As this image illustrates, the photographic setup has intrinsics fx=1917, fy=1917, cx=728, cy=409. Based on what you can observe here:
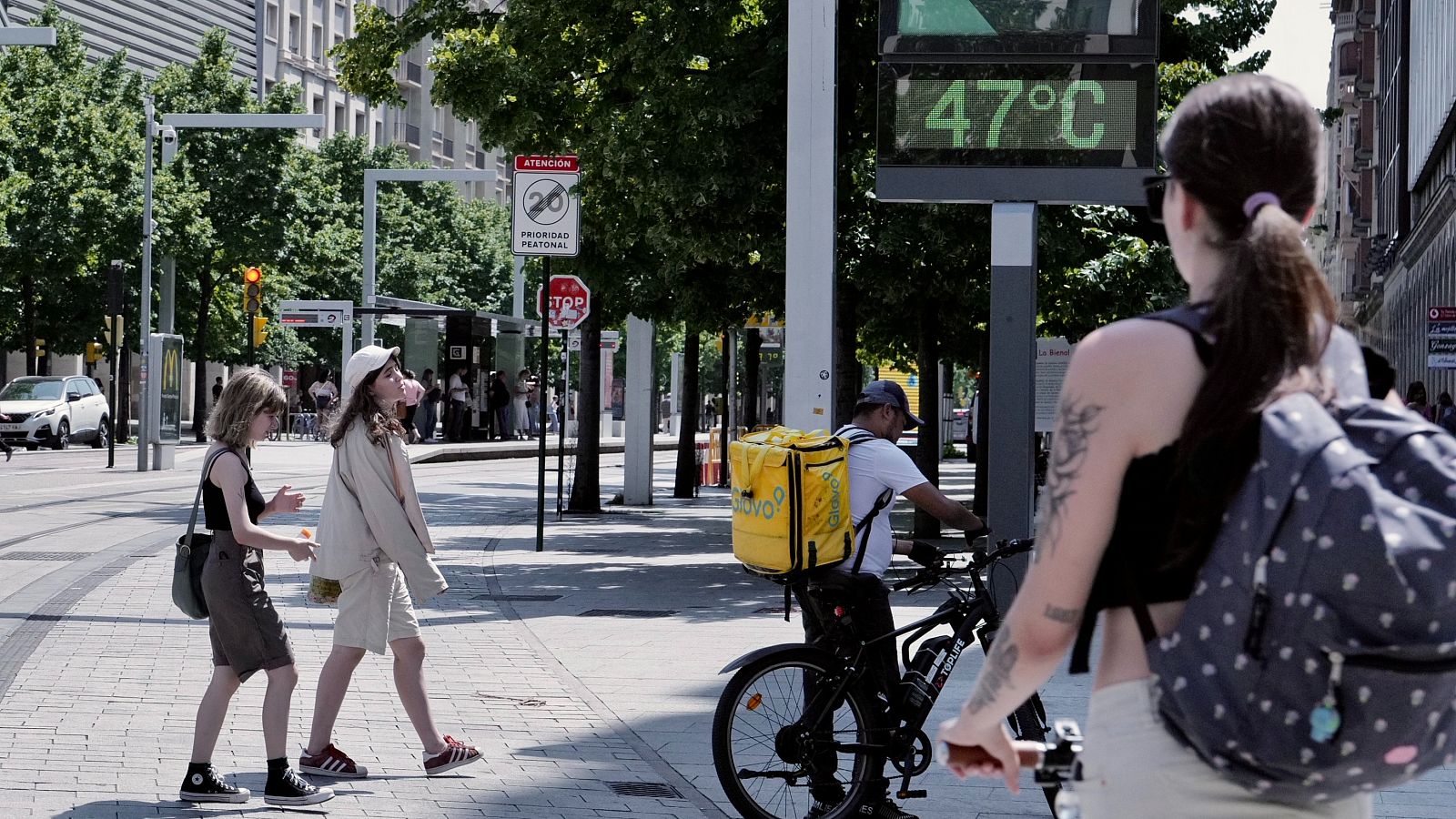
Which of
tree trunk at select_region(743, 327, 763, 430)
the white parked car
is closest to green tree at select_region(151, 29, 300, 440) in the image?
the white parked car

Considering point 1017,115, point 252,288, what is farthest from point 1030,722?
point 252,288

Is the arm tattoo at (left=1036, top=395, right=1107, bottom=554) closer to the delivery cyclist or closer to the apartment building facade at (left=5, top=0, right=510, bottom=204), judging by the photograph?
the delivery cyclist

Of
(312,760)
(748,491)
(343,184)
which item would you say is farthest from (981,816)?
(343,184)

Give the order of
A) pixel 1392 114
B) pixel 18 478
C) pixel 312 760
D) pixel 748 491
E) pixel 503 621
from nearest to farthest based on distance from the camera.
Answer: pixel 748 491
pixel 312 760
pixel 503 621
pixel 18 478
pixel 1392 114

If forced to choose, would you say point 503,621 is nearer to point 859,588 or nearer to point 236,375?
point 236,375

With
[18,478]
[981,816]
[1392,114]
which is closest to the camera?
[981,816]

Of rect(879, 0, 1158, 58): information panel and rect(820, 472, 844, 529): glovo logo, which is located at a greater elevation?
rect(879, 0, 1158, 58): information panel

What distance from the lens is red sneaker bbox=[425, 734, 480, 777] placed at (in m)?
6.92

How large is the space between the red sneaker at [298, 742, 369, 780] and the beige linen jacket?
630mm

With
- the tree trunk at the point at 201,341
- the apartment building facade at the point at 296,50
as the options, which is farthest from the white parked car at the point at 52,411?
the apartment building facade at the point at 296,50

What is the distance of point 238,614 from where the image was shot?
21.0 feet

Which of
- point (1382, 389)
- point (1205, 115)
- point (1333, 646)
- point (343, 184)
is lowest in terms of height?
point (1333, 646)

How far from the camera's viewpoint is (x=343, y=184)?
63.9m

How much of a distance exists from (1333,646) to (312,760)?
540cm
